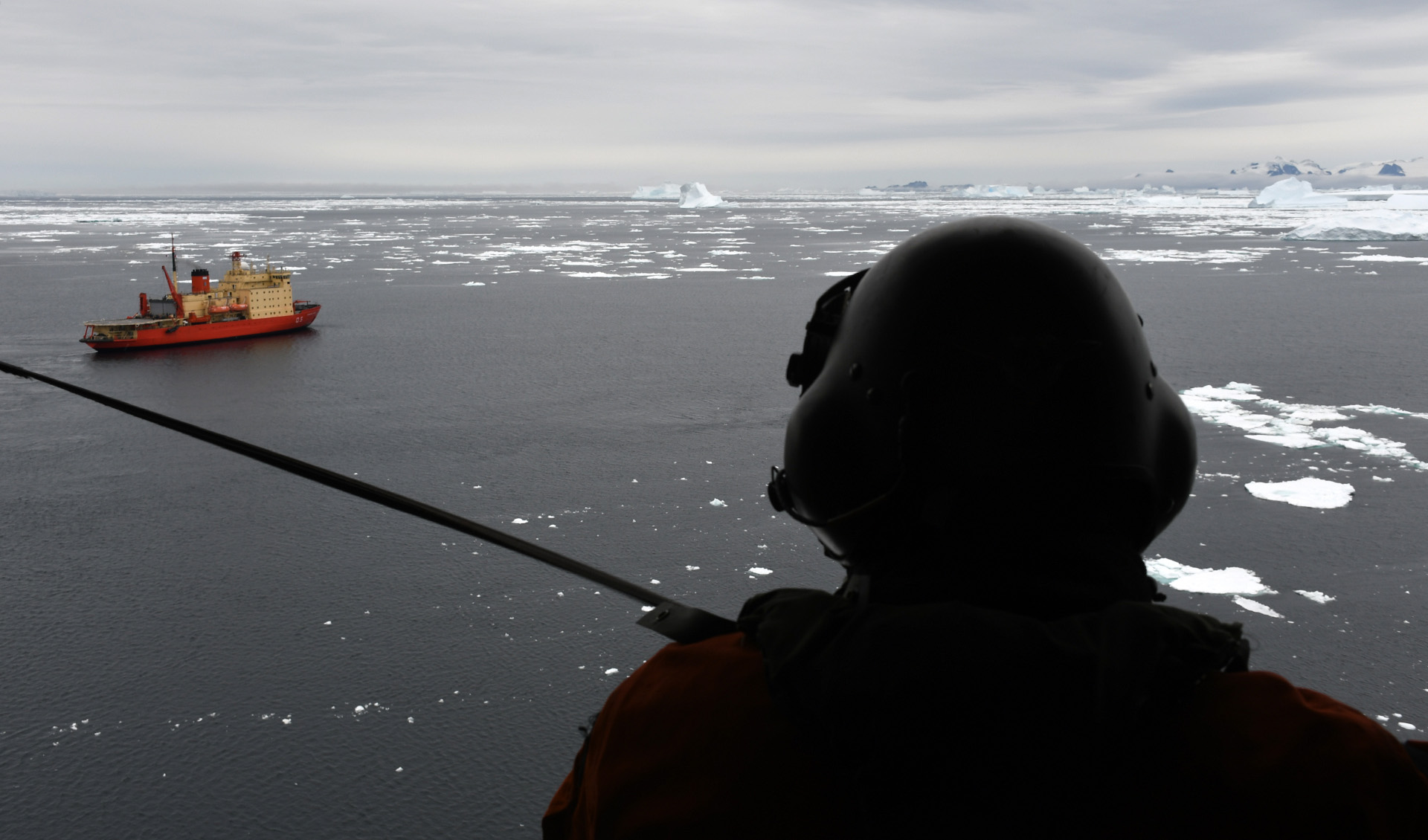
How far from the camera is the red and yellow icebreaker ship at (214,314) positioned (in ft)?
62.4

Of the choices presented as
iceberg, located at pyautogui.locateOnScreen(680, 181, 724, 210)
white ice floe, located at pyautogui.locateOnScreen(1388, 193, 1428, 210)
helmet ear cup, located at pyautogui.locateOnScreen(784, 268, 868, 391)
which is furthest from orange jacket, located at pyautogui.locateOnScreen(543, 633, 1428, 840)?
iceberg, located at pyautogui.locateOnScreen(680, 181, 724, 210)

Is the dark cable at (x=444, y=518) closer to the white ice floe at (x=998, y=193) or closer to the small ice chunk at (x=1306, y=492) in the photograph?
Result: the small ice chunk at (x=1306, y=492)

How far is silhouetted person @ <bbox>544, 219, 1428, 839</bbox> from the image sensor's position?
0.75m

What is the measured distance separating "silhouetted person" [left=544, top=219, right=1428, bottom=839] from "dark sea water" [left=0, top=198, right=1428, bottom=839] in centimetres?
3

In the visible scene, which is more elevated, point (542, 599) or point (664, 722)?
point (664, 722)

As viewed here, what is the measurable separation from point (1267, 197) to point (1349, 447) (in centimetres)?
7622

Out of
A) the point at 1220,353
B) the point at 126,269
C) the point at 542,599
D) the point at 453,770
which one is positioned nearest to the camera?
the point at 453,770

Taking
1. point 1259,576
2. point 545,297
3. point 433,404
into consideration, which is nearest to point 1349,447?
point 1259,576

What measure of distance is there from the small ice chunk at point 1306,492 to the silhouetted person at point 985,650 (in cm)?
915

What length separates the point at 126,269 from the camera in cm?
3306

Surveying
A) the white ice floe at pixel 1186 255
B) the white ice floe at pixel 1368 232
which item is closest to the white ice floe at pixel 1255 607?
the white ice floe at pixel 1186 255

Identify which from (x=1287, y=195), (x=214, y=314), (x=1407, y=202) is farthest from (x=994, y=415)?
(x=1407, y=202)

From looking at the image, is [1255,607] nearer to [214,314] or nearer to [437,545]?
[437,545]

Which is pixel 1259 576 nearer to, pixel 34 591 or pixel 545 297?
pixel 34 591
